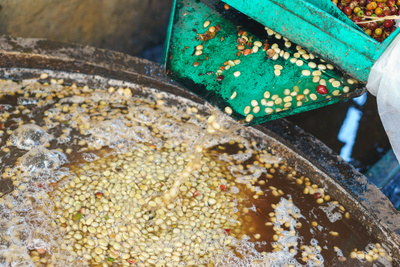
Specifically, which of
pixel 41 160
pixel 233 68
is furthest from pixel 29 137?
pixel 233 68

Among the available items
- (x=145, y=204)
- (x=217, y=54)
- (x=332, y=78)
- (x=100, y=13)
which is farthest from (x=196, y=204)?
(x=100, y=13)

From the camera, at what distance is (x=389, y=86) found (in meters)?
1.93

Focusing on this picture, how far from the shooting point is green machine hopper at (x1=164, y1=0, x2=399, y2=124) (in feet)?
6.63

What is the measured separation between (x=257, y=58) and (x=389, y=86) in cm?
74

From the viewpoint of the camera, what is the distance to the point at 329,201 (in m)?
2.75

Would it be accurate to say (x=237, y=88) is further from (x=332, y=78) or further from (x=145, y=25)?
(x=145, y=25)

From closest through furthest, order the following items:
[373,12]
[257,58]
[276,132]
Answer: [373,12]
[257,58]
[276,132]

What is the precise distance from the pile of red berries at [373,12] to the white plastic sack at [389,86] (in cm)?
26

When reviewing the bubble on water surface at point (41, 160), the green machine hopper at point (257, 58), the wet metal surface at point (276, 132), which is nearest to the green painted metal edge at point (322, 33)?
the green machine hopper at point (257, 58)

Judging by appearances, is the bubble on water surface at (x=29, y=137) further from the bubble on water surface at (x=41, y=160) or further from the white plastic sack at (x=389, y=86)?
the white plastic sack at (x=389, y=86)

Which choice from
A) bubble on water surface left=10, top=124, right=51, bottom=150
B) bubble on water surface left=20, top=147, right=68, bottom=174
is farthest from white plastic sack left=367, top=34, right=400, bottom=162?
bubble on water surface left=10, top=124, right=51, bottom=150

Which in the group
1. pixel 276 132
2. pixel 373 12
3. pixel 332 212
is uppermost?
pixel 373 12

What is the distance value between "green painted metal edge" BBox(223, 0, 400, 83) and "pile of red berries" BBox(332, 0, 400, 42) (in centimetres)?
23

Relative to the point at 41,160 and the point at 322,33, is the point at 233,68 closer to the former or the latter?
the point at 322,33
